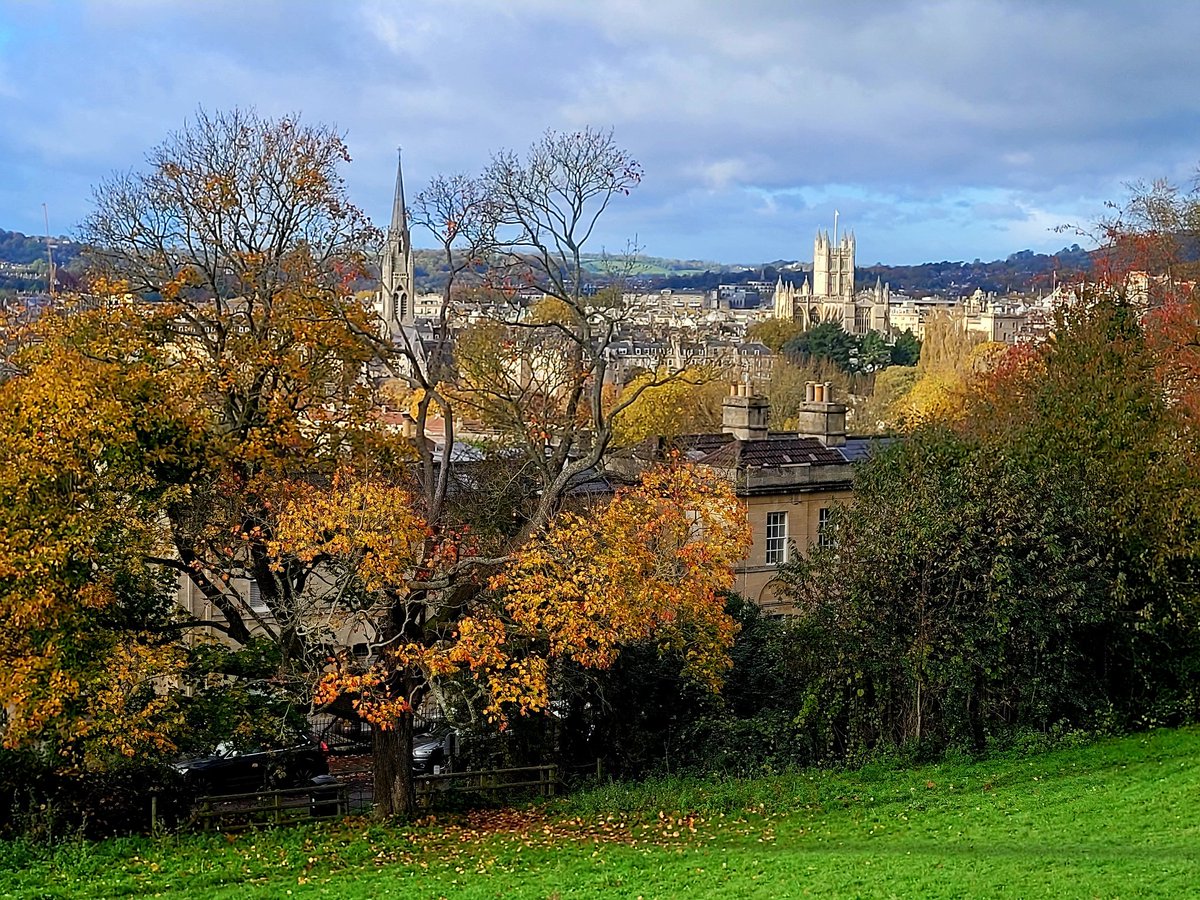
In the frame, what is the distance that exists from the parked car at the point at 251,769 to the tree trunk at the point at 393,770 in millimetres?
2554

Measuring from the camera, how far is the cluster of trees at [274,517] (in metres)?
19.8

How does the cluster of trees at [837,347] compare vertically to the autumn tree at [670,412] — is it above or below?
above

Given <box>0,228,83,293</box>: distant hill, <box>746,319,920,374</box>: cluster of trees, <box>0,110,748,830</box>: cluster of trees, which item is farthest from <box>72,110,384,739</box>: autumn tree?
<box>746,319,920,374</box>: cluster of trees

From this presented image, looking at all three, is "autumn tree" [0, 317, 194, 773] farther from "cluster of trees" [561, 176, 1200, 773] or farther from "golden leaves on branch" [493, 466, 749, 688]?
"cluster of trees" [561, 176, 1200, 773]

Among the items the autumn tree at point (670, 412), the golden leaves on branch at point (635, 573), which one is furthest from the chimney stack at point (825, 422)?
the golden leaves on branch at point (635, 573)

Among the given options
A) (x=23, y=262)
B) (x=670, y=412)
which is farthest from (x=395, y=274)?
(x=23, y=262)

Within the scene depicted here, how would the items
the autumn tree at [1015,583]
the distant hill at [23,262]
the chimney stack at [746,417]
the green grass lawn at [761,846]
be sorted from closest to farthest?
the green grass lawn at [761,846] → the autumn tree at [1015,583] → the chimney stack at [746,417] → the distant hill at [23,262]

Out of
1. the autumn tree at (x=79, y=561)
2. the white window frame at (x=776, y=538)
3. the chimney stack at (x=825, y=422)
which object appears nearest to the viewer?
the autumn tree at (x=79, y=561)

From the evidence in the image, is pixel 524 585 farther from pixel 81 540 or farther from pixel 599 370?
pixel 81 540

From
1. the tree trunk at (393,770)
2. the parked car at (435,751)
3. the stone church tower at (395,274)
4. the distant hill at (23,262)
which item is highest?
the distant hill at (23,262)

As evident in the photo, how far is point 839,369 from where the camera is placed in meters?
117

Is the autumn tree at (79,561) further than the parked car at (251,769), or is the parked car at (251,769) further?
the parked car at (251,769)

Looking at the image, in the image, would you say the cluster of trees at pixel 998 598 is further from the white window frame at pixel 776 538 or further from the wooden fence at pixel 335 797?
the white window frame at pixel 776 538

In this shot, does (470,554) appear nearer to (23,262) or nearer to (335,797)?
(335,797)
